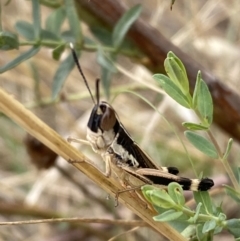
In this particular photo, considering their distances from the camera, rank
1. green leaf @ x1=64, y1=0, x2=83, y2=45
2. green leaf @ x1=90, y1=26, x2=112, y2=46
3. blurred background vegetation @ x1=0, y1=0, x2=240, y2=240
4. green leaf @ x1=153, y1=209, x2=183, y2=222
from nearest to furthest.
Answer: green leaf @ x1=153, y1=209, x2=183, y2=222
green leaf @ x1=64, y1=0, x2=83, y2=45
green leaf @ x1=90, y1=26, x2=112, y2=46
blurred background vegetation @ x1=0, y1=0, x2=240, y2=240

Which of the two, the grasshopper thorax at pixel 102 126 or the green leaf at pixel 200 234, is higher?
the grasshopper thorax at pixel 102 126

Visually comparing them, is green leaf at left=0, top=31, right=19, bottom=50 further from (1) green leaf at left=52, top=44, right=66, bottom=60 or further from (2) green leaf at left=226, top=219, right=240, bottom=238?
(2) green leaf at left=226, top=219, right=240, bottom=238

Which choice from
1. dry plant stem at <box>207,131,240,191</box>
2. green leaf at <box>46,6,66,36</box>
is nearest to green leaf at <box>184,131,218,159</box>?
dry plant stem at <box>207,131,240,191</box>

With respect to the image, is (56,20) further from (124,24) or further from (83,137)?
(83,137)

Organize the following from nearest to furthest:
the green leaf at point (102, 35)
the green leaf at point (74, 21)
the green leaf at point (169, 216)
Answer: the green leaf at point (169, 216), the green leaf at point (74, 21), the green leaf at point (102, 35)

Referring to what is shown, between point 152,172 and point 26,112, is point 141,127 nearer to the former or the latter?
point 152,172

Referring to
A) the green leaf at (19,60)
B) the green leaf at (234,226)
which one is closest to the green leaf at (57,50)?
the green leaf at (19,60)

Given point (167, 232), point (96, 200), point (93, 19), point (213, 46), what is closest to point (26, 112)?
point (167, 232)

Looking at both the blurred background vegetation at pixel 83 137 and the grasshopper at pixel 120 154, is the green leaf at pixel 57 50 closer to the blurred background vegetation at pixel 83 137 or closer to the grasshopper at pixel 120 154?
the grasshopper at pixel 120 154
